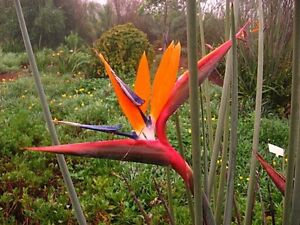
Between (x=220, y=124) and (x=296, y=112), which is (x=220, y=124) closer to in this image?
(x=220, y=124)

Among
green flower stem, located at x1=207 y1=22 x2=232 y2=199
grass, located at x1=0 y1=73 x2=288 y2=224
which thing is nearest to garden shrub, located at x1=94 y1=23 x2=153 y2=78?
grass, located at x1=0 y1=73 x2=288 y2=224

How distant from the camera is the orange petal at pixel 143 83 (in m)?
0.54

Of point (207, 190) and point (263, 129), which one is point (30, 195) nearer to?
point (263, 129)

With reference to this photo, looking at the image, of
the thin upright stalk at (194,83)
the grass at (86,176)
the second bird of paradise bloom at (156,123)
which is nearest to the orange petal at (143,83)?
the second bird of paradise bloom at (156,123)

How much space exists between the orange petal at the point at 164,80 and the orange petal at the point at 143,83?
4 cm

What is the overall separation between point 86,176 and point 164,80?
2295mm

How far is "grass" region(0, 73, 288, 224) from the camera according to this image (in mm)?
2252

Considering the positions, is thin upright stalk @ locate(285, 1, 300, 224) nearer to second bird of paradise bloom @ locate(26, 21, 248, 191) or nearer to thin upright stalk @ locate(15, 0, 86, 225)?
second bird of paradise bloom @ locate(26, 21, 248, 191)

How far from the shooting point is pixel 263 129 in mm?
3611

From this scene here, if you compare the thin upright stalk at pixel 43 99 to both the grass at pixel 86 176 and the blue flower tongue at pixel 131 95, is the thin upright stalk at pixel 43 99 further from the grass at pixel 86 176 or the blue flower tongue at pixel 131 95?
the grass at pixel 86 176

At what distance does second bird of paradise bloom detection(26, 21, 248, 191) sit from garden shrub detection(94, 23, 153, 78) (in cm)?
570

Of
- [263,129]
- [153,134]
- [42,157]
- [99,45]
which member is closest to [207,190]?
[153,134]

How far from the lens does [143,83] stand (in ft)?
1.80

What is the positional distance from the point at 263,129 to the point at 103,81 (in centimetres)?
260
